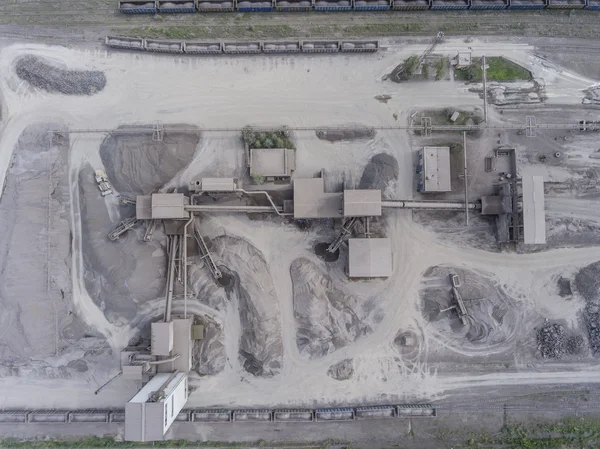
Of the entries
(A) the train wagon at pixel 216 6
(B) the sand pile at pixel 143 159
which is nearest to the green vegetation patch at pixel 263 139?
(B) the sand pile at pixel 143 159

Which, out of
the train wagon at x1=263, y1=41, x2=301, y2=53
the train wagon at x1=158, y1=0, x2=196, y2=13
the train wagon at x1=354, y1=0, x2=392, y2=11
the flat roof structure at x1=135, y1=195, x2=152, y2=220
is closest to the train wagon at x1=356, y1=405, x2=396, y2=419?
the flat roof structure at x1=135, y1=195, x2=152, y2=220

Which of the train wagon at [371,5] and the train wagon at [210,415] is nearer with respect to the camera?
the train wagon at [210,415]

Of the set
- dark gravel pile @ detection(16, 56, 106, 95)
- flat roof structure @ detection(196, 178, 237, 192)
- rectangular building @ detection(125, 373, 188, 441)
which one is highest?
dark gravel pile @ detection(16, 56, 106, 95)

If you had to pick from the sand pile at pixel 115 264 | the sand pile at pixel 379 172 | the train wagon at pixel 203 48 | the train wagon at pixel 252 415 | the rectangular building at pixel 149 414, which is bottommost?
the train wagon at pixel 252 415

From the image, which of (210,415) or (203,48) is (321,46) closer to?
(203,48)

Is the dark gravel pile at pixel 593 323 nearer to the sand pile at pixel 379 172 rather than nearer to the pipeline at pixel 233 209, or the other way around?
the sand pile at pixel 379 172

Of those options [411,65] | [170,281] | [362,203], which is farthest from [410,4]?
[170,281]

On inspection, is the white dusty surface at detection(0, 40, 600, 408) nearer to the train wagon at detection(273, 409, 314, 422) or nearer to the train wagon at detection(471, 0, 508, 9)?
the train wagon at detection(273, 409, 314, 422)
